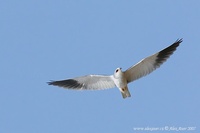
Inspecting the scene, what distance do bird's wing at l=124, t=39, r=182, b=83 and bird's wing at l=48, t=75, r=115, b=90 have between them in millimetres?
749

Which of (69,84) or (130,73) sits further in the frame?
(69,84)

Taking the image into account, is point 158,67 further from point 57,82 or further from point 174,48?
point 57,82

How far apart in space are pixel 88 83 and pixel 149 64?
7.29 ft

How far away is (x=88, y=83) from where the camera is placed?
110 ft

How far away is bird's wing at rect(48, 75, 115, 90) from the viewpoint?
3331cm

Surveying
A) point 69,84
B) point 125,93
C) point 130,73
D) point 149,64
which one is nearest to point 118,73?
point 130,73

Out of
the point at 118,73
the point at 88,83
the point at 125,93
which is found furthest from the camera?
the point at 88,83

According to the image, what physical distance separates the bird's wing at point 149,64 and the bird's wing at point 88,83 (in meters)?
0.75

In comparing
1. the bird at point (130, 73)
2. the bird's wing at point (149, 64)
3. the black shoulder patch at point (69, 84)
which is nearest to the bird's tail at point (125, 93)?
the bird at point (130, 73)

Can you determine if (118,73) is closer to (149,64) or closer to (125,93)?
(125,93)

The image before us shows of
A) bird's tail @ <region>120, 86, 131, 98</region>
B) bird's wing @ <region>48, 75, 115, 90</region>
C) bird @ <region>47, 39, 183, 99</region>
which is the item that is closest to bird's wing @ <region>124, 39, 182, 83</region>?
bird @ <region>47, 39, 183, 99</region>

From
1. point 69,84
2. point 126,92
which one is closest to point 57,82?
point 69,84

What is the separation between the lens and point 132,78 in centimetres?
3294

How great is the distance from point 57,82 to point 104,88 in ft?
5.21
